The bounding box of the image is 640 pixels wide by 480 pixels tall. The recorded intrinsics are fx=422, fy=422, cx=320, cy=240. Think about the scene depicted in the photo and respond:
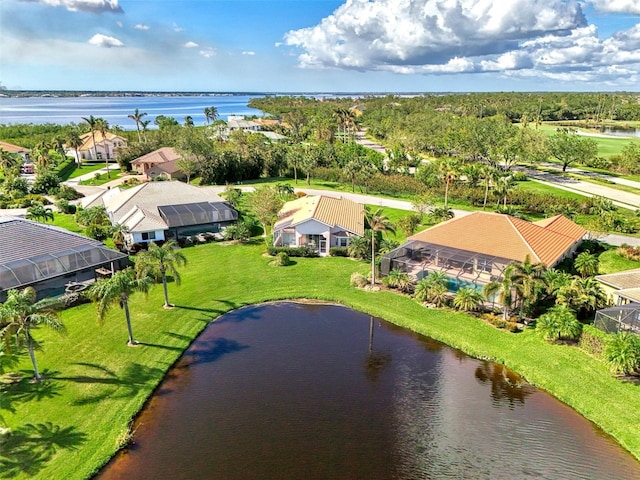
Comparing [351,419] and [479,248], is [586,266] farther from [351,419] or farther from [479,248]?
[351,419]

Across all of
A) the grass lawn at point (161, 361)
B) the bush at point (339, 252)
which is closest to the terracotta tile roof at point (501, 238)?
the grass lawn at point (161, 361)

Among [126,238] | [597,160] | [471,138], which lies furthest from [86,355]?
[597,160]

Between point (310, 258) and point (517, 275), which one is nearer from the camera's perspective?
point (517, 275)

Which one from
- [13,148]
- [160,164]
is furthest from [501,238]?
[13,148]

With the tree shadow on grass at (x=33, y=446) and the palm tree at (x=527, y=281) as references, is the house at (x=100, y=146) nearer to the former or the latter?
the tree shadow on grass at (x=33, y=446)

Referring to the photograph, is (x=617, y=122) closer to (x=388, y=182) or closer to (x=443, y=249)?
(x=388, y=182)

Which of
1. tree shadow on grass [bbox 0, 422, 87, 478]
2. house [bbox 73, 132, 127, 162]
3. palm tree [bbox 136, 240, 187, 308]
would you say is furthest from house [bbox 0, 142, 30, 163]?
tree shadow on grass [bbox 0, 422, 87, 478]
